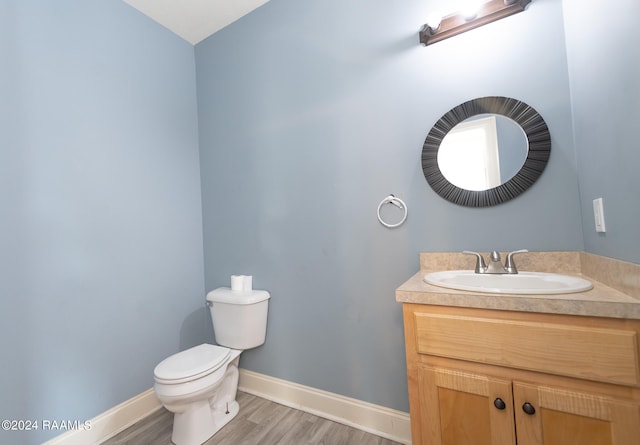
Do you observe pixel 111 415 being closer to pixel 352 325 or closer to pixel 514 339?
pixel 352 325

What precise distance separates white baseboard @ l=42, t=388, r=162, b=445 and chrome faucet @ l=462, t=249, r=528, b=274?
6.98 ft

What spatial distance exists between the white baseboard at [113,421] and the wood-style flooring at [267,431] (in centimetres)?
4

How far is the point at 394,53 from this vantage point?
1.43 meters

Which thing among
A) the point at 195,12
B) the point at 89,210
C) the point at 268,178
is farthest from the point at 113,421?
the point at 195,12

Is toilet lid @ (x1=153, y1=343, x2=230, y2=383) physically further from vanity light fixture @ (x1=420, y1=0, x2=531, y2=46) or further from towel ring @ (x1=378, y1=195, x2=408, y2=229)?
vanity light fixture @ (x1=420, y1=0, x2=531, y2=46)

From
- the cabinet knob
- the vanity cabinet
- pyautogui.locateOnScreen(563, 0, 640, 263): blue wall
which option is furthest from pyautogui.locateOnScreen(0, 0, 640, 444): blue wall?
the cabinet knob

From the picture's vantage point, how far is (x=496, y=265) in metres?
1.13

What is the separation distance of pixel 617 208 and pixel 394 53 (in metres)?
1.20

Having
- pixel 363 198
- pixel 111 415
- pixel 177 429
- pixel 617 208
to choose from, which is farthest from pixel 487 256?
pixel 111 415

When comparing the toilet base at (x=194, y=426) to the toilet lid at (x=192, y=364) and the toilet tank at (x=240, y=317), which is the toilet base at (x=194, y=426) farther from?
the toilet tank at (x=240, y=317)

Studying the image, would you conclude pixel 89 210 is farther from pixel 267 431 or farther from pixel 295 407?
pixel 295 407

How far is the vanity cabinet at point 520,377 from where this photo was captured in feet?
2.33

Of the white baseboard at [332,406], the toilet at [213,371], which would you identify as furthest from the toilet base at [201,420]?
the white baseboard at [332,406]

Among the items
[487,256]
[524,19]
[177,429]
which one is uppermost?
[524,19]
